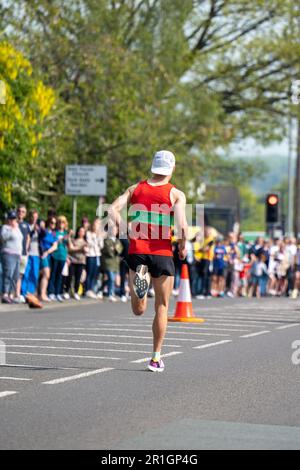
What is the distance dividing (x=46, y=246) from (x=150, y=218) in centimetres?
1363

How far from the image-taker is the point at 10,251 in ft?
75.9

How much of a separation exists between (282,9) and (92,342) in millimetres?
29987

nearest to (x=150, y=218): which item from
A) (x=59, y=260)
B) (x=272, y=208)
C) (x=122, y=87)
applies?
(x=59, y=260)

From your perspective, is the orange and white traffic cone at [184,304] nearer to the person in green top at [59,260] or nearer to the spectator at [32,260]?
the spectator at [32,260]

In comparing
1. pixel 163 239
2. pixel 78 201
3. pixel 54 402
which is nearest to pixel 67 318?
pixel 163 239

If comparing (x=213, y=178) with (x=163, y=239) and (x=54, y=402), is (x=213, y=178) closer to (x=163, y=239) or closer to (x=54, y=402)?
(x=163, y=239)

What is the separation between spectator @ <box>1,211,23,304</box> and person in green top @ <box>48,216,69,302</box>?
76.7 inches

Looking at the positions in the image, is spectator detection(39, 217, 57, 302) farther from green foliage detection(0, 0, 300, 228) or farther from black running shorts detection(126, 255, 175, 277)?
black running shorts detection(126, 255, 175, 277)

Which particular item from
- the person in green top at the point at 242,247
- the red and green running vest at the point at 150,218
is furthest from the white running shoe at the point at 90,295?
the red and green running vest at the point at 150,218

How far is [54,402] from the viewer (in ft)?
30.3

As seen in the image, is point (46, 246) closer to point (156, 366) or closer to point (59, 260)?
point (59, 260)

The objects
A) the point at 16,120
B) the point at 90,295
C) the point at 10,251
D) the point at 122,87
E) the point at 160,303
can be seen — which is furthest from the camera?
the point at 122,87

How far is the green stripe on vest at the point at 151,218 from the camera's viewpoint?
448 inches

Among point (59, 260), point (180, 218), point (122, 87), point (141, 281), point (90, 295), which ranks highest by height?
point (122, 87)
